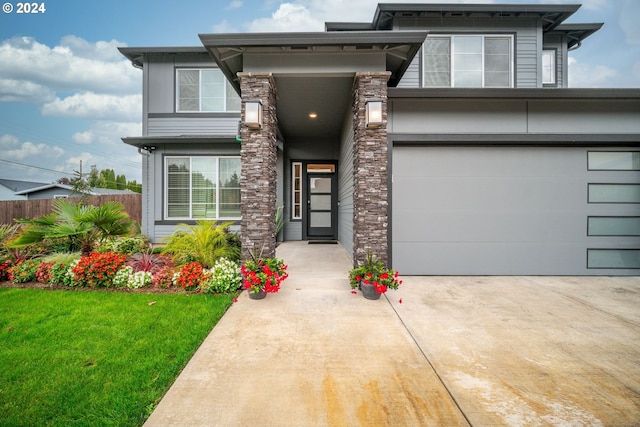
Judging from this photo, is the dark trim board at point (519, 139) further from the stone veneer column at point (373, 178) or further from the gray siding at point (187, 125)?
the gray siding at point (187, 125)

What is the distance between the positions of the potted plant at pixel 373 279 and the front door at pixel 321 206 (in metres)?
4.61

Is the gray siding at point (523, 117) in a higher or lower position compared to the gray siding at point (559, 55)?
lower

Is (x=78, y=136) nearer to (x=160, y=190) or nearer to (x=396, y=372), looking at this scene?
(x=160, y=190)

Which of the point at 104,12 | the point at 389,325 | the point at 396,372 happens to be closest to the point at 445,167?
the point at 389,325

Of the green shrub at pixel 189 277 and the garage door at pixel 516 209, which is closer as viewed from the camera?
the green shrub at pixel 189 277

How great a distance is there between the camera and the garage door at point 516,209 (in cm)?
454

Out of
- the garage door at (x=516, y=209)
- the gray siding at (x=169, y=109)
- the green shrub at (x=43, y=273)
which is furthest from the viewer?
the gray siding at (x=169, y=109)

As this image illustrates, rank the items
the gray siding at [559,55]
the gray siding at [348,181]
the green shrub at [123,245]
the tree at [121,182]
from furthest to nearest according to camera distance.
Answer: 1. the tree at [121,182]
2. the gray siding at [559,55]
3. the gray siding at [348,181]
4. the green shrub at [123,245]

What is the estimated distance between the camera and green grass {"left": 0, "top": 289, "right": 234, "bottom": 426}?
1654 millimetres

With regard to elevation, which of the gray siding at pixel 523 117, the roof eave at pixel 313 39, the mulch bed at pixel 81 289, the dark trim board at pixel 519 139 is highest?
the roof eave at pixel 313 39

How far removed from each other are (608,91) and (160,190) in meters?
9.58

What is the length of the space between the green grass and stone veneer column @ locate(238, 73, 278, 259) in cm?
86

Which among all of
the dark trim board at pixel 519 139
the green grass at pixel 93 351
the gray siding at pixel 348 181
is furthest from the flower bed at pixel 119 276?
the dark trim board at pixel 519 139

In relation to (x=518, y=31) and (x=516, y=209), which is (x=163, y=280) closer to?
(x=516, y=209)
